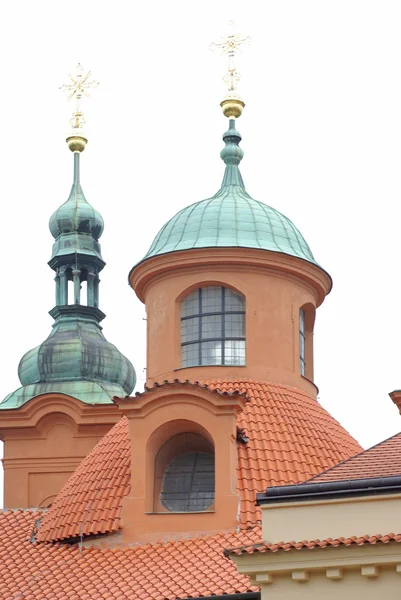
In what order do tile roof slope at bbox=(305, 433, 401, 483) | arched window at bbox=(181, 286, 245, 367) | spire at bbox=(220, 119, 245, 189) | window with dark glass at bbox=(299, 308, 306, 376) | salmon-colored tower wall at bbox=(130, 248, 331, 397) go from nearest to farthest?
tile roof slope at bbox=(305, 433, 401, 483) → salmon-colored tower wall at bbox=(130, 248, 331, 397) → arched window at bbox=(181, 286, 245, 367) → window with dark glass at bbox=(299, 308, 306, 376) → spire at bbox=(220, 119, 245, 189)

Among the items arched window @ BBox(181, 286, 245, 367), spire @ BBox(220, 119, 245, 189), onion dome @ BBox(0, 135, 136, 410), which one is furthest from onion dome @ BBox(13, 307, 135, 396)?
arched window @ BBox(181, 286, 245, 367)

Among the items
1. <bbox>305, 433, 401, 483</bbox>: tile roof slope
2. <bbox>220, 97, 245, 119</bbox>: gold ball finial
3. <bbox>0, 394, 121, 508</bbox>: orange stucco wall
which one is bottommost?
<bbox>305, 433, 401, 483</bbox>: tile roof slope

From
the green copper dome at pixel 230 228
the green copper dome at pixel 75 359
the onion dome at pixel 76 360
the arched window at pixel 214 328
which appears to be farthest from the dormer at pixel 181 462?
the onion dome at pixel 76 360

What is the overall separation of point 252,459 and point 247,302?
4.16 m

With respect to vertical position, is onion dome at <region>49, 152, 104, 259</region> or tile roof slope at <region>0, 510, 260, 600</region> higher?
onion dome at <region>49, 152, 104, 259</region>

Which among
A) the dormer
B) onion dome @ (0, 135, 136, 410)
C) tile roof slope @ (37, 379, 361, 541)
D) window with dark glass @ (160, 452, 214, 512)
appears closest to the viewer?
the dormer

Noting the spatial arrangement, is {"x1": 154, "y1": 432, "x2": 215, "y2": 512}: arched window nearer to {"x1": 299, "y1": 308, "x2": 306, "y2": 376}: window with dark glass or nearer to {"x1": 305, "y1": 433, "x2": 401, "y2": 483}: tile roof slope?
{"x1": 299, "y1": 308, "x2": 306, "y2": 376}: window with dark glass

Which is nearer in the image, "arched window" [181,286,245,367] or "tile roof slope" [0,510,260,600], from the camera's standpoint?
"tile roof slope" [0,510,260,600]

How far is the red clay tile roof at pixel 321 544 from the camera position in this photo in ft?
67.4

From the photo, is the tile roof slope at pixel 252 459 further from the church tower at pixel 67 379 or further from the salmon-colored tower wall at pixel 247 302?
the church tower at pixel 67 379

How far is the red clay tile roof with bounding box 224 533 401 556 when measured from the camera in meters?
20.5

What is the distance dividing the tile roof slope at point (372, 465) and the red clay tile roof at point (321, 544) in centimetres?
111

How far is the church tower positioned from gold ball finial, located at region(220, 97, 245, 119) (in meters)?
7.45

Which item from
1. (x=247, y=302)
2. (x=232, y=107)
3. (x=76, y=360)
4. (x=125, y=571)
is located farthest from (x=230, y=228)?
(x=76, y=360)
